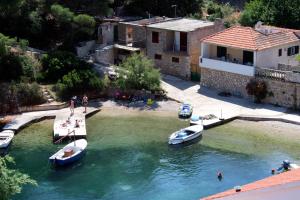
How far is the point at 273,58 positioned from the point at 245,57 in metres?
2.78

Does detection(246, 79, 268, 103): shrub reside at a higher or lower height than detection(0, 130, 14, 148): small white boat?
higher

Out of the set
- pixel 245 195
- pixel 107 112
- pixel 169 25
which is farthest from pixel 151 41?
pixel 245 195

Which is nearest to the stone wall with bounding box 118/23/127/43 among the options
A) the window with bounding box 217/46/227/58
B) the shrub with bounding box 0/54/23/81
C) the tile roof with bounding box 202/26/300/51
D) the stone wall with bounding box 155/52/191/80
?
the stone wall with bounding box 155/52/191/80

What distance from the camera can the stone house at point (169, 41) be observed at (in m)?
62.8

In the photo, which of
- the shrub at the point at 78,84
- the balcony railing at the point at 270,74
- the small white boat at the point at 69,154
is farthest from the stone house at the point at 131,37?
the small white boat at the point at 69,154

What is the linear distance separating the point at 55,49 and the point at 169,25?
1218 centimetres

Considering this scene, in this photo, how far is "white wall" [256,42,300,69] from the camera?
56.9 m

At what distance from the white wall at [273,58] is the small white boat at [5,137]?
23.0m

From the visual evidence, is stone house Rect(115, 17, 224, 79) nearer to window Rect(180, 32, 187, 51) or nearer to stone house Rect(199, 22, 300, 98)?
window Rect(180, 32, 187, 51)

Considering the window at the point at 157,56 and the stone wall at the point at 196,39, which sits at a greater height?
the stone wall at the point at 196,39

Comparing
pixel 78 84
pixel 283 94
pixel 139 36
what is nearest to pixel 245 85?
pixel 283 94

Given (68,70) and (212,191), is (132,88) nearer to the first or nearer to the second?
(68,70)

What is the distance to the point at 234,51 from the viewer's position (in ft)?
192

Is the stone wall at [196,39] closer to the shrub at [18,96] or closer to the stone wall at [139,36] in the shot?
the stone wall at [139,36]
